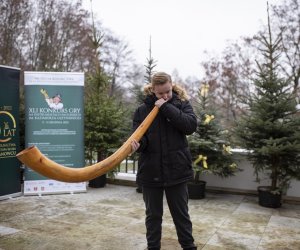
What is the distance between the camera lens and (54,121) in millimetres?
6410

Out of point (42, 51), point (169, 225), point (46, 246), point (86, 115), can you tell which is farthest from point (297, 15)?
point (46, 246)

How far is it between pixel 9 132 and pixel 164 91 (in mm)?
4029

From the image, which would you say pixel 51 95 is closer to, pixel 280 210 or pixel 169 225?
pixel 169 225

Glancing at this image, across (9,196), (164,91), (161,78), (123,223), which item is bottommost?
(123,223)

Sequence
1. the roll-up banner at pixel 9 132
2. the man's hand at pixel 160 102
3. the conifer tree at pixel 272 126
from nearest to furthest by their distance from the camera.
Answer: the man's hand at pixel 160 102 < the conifer tree at pixel 272 126 < the roll-up banner at pixel 9 132

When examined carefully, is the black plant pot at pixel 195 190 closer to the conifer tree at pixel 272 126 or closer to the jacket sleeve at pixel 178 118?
the conifer tree at pixel 272 126

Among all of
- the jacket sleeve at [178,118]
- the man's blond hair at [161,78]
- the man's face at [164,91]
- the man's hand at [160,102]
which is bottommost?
the jacket sleeve at [178,118]

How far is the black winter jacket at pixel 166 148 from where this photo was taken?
292 centimetres

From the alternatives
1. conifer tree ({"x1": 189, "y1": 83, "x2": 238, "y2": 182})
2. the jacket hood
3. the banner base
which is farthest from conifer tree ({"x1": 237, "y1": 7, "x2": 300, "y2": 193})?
the banner base

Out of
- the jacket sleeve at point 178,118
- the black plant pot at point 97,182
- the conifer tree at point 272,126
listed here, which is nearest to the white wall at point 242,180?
the conifer tree at point 272,126

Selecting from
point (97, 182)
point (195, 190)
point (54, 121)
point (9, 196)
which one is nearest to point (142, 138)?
point (195, 190)

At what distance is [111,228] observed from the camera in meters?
4.39

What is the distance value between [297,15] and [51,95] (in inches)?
589

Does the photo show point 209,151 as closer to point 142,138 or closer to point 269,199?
point 269,199
